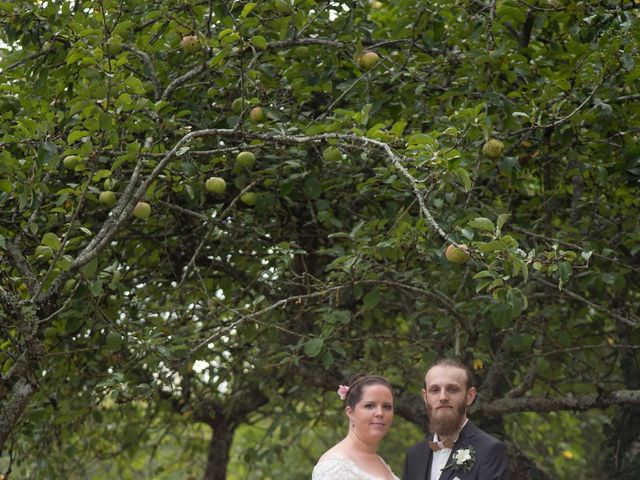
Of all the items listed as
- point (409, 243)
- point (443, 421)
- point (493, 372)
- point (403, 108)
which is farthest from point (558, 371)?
point (443, 421)

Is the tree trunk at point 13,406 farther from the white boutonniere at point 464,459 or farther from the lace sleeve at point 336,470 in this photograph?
the white boutonniere at point 464,459

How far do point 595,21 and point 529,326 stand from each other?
2090 mm

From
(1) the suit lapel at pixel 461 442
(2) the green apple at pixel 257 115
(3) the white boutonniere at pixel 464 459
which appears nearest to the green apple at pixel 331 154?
(2) the green apple at pixel 257 115

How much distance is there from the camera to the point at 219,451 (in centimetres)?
913

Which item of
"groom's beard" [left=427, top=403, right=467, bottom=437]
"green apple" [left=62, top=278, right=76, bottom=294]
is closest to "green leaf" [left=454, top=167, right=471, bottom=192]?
"groom's beard" [left=427, top=403, right=467, bottom=437]

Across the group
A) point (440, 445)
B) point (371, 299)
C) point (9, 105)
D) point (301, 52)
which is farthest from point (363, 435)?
point (9, 105)

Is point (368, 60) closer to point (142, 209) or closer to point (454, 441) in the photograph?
point (142, 209)

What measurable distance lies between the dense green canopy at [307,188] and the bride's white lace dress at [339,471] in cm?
83

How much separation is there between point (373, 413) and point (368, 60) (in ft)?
6.59

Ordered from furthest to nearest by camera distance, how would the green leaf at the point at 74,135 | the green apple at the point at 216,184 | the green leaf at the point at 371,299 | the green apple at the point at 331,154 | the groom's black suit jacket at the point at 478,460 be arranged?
the green leaf at the point at 371,299 < the green apple at the point at 216,184 < the green apple at the point at 331,154 < the green leaf at the point at 74,135 < the groom's black suit jacket at the point at 478,460

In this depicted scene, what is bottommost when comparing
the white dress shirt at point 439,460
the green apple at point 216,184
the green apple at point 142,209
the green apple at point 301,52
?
the white dress shirt at point 439,460

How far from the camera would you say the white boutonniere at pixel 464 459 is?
3959 mm

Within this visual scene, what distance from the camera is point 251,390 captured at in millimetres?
8539

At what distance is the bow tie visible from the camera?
4113 millimetres
